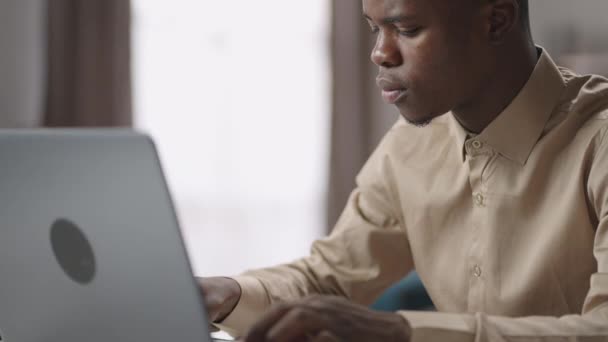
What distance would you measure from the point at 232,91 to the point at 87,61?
74 centimetres

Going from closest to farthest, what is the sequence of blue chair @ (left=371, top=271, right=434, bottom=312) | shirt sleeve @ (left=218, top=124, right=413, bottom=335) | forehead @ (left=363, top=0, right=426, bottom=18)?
forehead @ (left=363, top=0, right=426, bottom=18)
shirt sleeve @ (left=218, top=124, right=413, bottom=335)
blue chair @ (left=371, top=271, right=434, bottom=312)

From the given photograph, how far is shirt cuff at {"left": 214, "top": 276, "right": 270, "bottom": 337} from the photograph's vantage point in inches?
48.8

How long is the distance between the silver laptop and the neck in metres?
0.69

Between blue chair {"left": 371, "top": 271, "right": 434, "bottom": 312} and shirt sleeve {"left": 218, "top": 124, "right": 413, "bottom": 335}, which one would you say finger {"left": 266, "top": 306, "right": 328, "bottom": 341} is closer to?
shirt sleeve {"left": 218, "top": 124, "right": 413, "bottom": 335}

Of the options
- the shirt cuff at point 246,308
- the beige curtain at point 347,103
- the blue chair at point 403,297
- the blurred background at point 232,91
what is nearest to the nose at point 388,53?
the shirt cuff at point 246,308

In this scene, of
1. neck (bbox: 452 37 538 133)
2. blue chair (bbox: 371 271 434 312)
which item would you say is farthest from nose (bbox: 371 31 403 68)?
blue chair (bbox: 371 271 434 312)

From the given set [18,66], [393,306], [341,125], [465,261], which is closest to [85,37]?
[18,66]

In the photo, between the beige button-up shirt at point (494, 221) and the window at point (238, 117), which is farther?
the window at point (238, 117)

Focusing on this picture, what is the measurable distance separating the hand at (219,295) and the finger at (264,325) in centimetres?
44

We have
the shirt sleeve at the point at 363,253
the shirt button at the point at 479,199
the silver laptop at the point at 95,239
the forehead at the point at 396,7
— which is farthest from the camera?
the shirt sleeve at the point at 363,253

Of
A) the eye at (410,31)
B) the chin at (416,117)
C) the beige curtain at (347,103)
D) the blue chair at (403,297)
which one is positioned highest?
the eye at (410,31)

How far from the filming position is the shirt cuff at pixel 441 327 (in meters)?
0.89

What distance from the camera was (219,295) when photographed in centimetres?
122

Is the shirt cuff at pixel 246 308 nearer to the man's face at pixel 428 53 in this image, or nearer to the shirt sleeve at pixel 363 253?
the shirt sleeve at pixel 363 253
